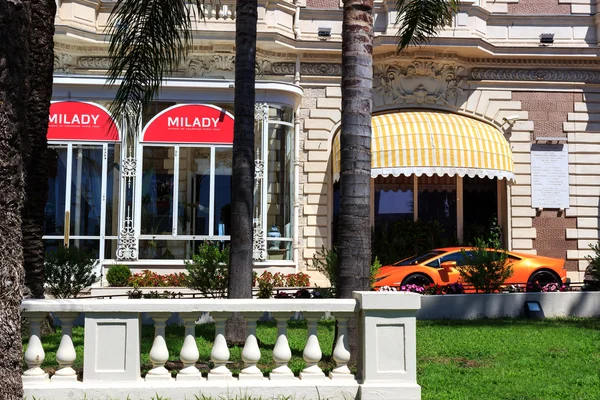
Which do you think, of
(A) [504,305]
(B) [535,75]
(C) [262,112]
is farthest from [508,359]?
(B) [535,75]

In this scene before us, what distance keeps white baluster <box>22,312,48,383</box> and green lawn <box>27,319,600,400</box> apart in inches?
65.3

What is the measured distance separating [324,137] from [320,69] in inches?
81.3

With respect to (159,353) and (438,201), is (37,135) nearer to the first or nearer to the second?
(159,353)

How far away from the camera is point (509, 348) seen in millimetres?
9969

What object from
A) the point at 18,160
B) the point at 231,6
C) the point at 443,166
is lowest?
the point at 18,160

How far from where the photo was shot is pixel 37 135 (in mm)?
10312

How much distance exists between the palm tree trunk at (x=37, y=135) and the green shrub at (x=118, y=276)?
7.16 metres

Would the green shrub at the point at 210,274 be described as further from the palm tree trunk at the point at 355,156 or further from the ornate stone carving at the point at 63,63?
the ornate stone carving at the point at 63,63

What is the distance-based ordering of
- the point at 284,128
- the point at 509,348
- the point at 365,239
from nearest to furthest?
1. the point at 365,239
2. the point at 509,348
3. the point at 284,128

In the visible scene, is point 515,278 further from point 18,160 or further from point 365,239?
point 18,160

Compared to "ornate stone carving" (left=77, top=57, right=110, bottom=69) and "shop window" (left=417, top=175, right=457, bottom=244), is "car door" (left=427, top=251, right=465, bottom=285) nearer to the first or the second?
"shop window" (left=417, top=175, right=457, bottom=244)

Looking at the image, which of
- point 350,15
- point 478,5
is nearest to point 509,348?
point 350,15

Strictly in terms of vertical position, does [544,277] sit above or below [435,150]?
below

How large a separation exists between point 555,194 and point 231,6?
37.0 feet
